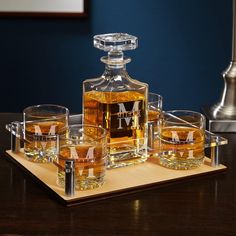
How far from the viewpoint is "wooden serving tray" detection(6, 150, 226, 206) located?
4.70 ft

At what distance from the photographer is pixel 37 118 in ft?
5.53

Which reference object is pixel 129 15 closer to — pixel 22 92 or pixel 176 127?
pixel 22 92

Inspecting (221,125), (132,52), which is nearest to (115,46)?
(221,125)

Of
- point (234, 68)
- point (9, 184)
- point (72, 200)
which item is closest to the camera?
point (72, 200)

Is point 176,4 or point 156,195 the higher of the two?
point 176,4

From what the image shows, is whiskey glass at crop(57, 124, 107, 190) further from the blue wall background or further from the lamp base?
the blue wall background

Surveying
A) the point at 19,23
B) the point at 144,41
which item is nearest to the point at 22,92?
the point at 19,23

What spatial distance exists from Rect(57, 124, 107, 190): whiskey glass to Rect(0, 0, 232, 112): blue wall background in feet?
6.24

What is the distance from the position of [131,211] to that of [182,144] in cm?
27

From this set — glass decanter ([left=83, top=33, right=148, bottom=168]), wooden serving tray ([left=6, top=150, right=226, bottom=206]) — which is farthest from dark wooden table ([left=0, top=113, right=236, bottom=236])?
glass decanter ([left=83, top=33, right=148, bottom=168])

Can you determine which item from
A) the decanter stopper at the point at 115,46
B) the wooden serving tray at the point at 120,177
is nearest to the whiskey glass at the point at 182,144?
the wooden serving tray at the point at 120,177

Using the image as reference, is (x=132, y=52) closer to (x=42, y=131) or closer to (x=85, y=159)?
(x=42, y=131)

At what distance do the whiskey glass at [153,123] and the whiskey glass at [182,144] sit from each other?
0.05 meters

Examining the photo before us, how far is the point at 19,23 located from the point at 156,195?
6.90 ft
